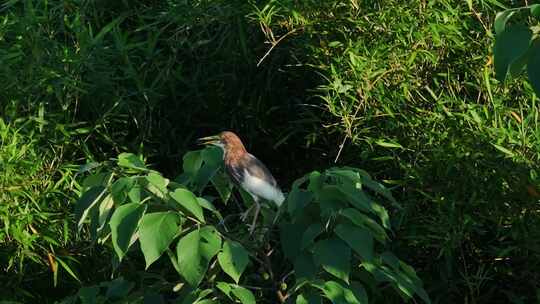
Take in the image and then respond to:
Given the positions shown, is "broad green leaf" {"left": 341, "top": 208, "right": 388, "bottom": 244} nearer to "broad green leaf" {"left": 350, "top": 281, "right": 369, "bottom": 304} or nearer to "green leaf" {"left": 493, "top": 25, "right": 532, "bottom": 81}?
"broad green leaf" {"left": 350, "top": 281, "right": 369, "bottom": 304}

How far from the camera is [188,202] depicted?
5.62 feet

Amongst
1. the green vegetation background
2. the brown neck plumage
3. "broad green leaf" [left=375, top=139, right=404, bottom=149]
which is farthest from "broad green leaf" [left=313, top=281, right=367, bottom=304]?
"broad green leaf" [left=375, top=139, right=404, bottom=149]

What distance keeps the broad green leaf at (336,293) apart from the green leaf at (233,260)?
0.43 ft

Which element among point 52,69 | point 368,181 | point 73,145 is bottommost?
point 73,145

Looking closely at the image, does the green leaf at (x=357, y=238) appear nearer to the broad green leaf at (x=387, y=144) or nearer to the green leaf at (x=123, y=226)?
the green leaf at (x=123, y=226)

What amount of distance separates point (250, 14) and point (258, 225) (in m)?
0.89

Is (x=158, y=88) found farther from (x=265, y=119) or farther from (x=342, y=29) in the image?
(x=342, y=29)

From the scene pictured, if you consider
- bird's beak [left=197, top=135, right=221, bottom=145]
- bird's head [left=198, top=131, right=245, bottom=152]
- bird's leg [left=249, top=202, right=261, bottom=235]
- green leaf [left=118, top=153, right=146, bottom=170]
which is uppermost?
green leaf [left=118, top=153, right=146, bottom=170]

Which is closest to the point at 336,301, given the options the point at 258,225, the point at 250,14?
the point at 258,225

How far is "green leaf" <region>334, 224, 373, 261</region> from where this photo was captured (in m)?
1.74

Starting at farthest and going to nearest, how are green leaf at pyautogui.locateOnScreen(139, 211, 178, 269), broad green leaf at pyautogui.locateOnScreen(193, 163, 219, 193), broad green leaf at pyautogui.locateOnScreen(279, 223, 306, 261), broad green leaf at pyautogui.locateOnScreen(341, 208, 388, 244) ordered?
broad green leaf at pyautogui.locateOnScreen(193, 163, 219, 193)
broad green leaf at pyautogui.locateOnScreen(279, 223, 306, 261)
broad green leaf at pyautogui.locateOnScreen(341, 208, 388, 244)
green leaf at pyautogui.locateOnScreen(139, 211, 178, 269)

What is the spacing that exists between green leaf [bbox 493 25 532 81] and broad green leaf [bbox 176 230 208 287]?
24.8 inches

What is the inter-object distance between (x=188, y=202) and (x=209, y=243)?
8 cm

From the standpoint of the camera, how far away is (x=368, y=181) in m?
1.91
